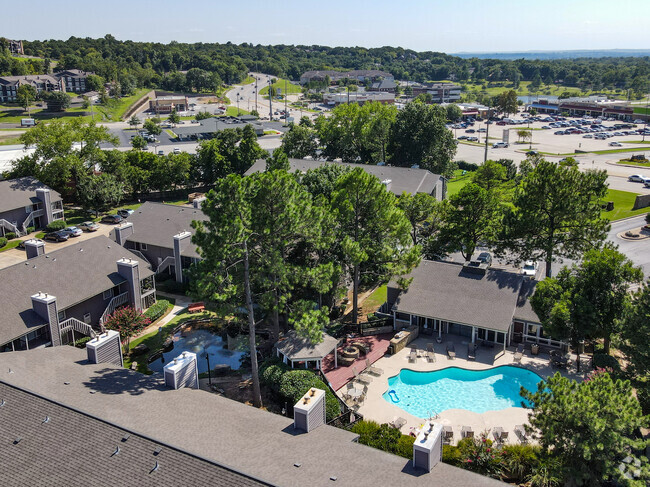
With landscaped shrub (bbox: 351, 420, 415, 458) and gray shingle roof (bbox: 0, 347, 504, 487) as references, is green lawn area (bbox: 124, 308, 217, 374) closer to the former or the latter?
gray shingle roof (bbox: 0, 347, 504, 487)

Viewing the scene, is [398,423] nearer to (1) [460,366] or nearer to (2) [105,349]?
(1) [460,366]

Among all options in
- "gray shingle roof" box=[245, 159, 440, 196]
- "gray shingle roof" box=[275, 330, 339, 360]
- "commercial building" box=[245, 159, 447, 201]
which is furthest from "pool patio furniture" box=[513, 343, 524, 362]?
"gray shingle roof" box=[245, 159, 440, 196]

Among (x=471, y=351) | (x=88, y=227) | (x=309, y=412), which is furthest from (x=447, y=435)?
(x=88, y=227)

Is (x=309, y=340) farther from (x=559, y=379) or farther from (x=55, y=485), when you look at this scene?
(x=55, y=485)

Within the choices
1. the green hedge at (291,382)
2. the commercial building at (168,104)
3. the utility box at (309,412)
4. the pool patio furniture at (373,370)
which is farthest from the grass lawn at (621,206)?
the commercial building at (168,104)

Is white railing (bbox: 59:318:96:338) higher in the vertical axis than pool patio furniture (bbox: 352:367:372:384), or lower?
higher

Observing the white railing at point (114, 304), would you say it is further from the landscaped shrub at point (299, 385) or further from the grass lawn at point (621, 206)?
the grass lawn at point (621, 206)
